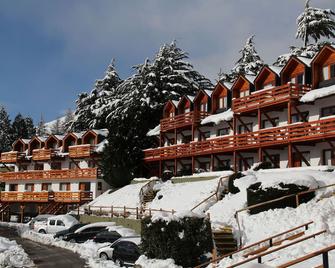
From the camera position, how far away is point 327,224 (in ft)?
63.4

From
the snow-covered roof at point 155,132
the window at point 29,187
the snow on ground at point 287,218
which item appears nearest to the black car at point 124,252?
the snow on ground at point 287,218

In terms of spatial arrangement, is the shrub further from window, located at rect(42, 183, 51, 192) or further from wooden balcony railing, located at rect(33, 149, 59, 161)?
wooden balcony railing, located at rect(33, 149, 59, 161)

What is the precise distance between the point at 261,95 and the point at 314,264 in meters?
25.9

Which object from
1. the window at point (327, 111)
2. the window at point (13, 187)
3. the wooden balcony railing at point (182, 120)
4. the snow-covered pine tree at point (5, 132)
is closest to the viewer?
the window at point (327, 111)

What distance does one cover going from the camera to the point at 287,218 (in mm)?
23406

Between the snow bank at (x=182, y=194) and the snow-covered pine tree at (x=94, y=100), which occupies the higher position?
the snow-covered pine tree at (x=94, y=100)

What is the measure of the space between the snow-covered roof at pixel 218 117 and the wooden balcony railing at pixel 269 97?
1706 millimetres

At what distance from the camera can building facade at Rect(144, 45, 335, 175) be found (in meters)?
34.5

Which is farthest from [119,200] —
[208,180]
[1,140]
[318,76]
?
[1,140]

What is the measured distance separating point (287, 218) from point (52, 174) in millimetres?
43631

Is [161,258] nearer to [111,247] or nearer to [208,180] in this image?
[111,247]

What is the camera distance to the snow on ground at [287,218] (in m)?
17.1

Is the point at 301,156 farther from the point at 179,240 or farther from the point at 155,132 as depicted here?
the point at 155,132

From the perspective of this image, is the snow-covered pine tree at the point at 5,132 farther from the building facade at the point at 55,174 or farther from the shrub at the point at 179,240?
the shrub at the point at 179,240
